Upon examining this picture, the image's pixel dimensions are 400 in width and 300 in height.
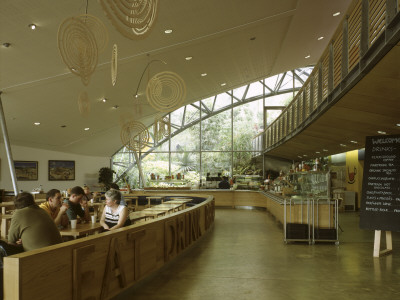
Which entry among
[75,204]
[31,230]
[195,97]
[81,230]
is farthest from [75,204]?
[195,97]

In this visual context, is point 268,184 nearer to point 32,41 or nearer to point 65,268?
point 32,41

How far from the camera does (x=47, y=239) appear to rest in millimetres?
3834

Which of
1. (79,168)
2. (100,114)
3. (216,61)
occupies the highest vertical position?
(216,61)

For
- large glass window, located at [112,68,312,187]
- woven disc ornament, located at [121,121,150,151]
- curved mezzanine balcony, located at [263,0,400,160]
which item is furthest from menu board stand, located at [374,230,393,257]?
large glass window, located at [112,68,312,187]

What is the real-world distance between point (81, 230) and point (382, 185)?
470 cm

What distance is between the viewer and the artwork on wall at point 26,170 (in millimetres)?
17719

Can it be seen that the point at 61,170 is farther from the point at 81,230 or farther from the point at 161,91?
the point at 81,230

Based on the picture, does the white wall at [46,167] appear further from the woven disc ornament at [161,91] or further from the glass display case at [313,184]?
the glass display case at [313,184]

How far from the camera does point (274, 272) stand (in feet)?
18.8

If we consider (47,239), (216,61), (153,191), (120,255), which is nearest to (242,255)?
(120,255)

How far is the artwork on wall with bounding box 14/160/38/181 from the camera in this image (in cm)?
1772

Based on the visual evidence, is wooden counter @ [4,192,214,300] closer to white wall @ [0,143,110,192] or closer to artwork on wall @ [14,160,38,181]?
white wall @ [0,143,110,192]

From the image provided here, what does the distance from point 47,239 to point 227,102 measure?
18419 mm

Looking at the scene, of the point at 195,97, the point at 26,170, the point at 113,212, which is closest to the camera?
the point at 113,212
